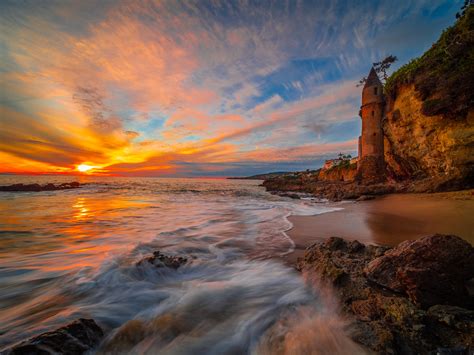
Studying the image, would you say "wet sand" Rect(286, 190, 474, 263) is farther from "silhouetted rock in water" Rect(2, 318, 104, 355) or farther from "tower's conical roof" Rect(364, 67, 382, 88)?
"tower's conical roof" Rect(364, 67, 382, 88)

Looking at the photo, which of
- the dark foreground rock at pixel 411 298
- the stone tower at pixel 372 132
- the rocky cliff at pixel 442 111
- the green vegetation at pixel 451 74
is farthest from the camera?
the stone tower at pixel 372 132

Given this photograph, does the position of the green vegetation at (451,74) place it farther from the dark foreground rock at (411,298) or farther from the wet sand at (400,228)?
the dark foreground rock at (411,298)

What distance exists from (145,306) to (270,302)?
1681 millimetres

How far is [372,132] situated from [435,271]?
22366 mm

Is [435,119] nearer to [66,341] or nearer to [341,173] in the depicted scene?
[66,341]

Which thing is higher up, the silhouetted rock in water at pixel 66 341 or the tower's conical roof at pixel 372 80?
the tower's conical roof at pixel 372 80

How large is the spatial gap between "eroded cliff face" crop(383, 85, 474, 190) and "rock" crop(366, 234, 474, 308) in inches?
407

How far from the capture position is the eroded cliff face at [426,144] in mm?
9492

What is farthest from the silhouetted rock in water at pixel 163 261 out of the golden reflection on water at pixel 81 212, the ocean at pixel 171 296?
the golden reflection on water at pixel 81 212

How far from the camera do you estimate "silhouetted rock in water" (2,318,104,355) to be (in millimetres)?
1683

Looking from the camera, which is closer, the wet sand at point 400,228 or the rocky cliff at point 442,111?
the wet sand at point 400,228

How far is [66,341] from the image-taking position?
72.8 inches

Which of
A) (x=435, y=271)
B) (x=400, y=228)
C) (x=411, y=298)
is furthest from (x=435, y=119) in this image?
(x=411, y=298)

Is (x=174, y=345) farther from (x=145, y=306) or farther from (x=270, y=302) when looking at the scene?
(x=270, y=302)
